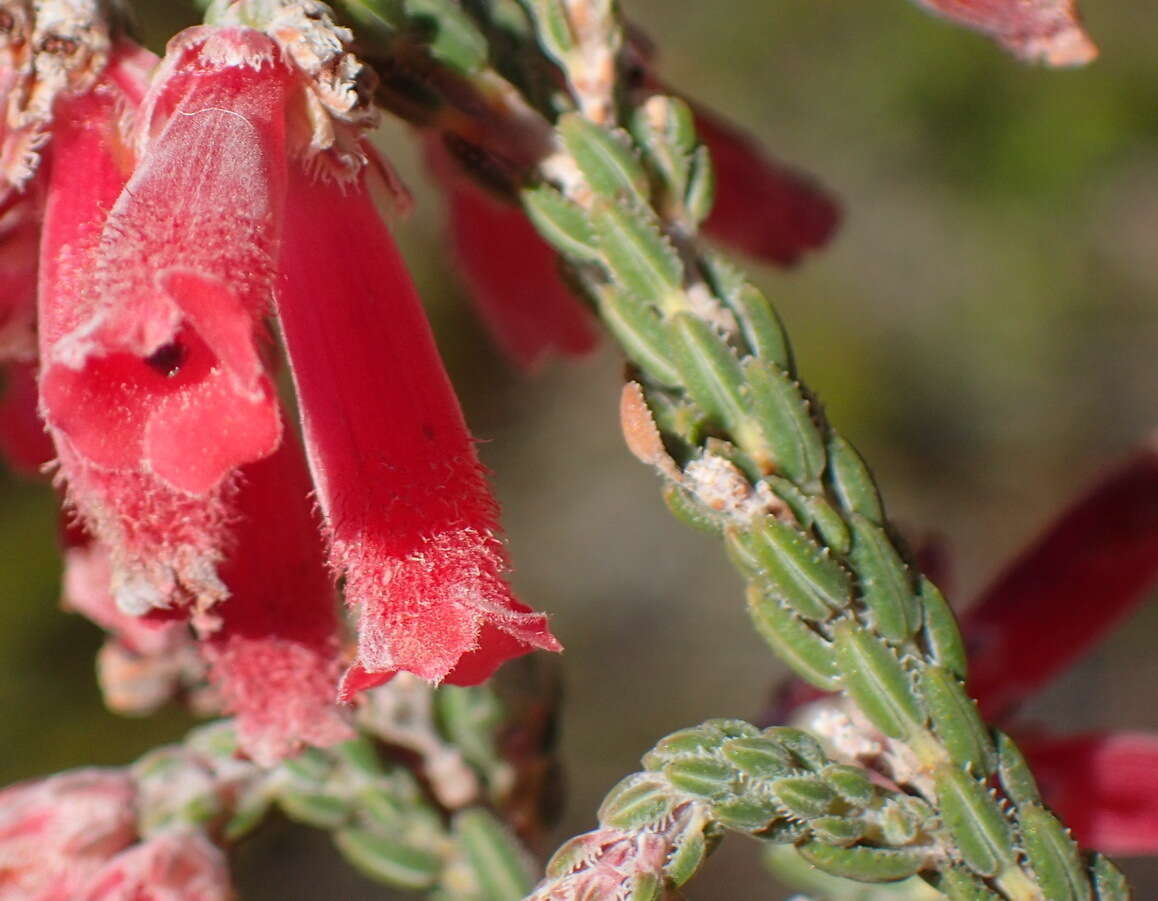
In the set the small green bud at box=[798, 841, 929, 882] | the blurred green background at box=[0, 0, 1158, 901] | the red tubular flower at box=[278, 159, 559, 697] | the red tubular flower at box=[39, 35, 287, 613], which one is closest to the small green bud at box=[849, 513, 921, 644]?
the small green bud at box=[798, 841, 929, 882]

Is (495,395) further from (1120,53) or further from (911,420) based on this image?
(1120,53)

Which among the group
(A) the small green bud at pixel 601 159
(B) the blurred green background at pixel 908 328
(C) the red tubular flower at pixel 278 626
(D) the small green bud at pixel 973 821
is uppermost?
(A) the small green bud at pixel 601 159

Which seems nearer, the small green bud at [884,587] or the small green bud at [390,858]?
the small green bud at [884,587]

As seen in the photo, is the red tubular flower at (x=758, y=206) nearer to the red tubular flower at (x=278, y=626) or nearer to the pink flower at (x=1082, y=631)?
the pink flower at (x=1082, y=631)

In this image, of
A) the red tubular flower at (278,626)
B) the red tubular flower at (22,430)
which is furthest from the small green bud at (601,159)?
the red tubular flower at (22,430)

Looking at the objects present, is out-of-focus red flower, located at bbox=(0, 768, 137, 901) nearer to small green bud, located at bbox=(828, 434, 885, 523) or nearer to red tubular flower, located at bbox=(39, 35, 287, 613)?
→ red tubular flower, located at bbox=(39, 35, 287, 613)

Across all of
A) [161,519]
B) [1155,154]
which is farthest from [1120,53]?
[161,519]
